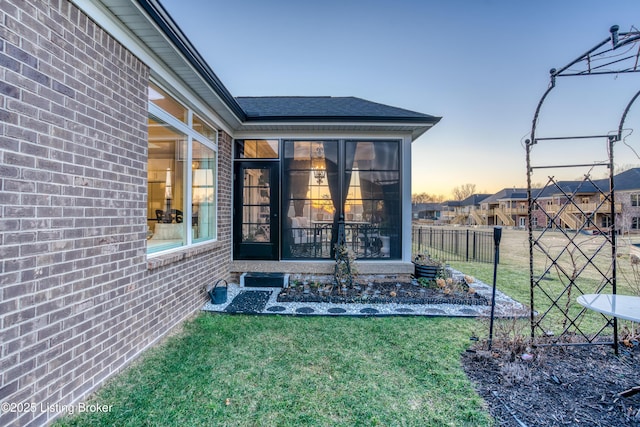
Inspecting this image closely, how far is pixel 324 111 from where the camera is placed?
535 cm

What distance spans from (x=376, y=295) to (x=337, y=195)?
2.09 metres

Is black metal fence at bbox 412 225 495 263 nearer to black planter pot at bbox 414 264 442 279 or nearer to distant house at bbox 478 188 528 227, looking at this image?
black planter pot at bbox 414 264 442 279

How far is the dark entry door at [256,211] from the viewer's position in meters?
5.28

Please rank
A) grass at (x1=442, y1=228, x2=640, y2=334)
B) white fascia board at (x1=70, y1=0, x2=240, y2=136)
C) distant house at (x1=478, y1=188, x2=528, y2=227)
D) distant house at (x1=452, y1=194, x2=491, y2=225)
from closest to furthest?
white fascia board at (x1=70, y1=0, x2=240, y2=136) → grass at (x1=442, y1=228, x2=640, y2=334) → distant house at (x1=478, y1=188, x2=528, y2=227) → distant house at (x1=452, y1=194, x2=491, y2=225)

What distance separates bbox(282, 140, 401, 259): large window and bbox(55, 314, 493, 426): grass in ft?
7.15

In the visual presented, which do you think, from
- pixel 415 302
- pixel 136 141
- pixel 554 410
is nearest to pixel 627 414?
pixel 554 410

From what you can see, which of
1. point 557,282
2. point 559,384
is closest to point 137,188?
point 559,384

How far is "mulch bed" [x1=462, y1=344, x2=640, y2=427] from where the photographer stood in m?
1.80

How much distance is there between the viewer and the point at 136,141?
8.76 feet

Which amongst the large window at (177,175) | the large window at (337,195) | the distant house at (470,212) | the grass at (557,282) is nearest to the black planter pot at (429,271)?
the large window at (337,195)

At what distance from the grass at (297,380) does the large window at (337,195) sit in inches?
85.8

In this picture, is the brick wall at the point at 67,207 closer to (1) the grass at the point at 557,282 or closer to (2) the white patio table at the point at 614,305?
(2) the white patio table at the point at 614,305

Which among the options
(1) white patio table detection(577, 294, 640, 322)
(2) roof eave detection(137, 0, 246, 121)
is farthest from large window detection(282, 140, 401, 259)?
(1) white patio table detection(577, 294, 640, 322)

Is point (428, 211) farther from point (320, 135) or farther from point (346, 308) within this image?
point (346, 308)
